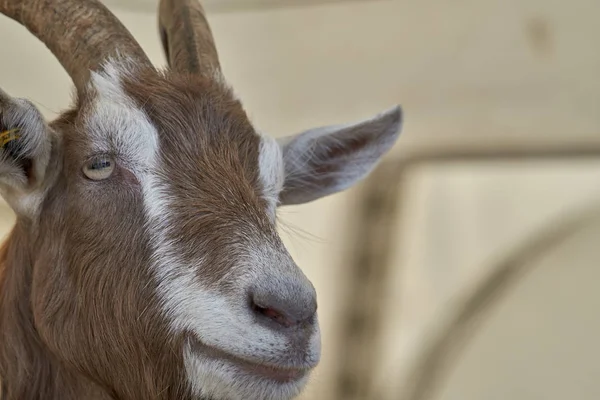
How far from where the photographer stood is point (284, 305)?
2.60m

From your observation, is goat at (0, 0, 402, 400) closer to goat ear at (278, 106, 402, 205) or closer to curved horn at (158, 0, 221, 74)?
curved horn at (158, 0, 221, 74)

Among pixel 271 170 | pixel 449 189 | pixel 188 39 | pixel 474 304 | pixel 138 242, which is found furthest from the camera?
pixel 474 304

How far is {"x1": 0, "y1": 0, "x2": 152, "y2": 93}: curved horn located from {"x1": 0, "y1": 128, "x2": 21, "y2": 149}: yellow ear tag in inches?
14.7

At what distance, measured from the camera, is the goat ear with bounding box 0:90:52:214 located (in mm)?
2926

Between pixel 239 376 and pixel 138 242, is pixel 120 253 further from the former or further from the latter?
pixel 239 376

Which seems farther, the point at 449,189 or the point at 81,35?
the point at 449,189

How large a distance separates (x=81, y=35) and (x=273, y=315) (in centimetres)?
137

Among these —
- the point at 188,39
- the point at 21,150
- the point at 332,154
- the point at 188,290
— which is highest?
the point at 188,39

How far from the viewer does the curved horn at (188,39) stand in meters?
3.60

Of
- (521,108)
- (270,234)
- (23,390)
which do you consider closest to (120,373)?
(23,390)

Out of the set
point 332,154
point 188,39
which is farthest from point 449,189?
point 188,39

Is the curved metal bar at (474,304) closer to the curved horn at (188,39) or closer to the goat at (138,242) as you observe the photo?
the curved horn at (188,39)

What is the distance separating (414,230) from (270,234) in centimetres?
638

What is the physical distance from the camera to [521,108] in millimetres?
7754
